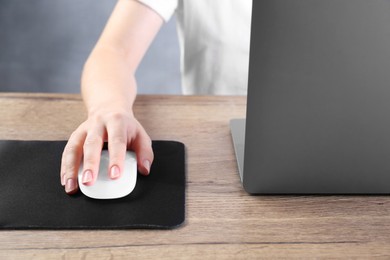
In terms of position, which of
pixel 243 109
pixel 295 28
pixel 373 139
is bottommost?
pixel 243 109

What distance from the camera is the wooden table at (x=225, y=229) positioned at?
645mm

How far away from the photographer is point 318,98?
2.24ft

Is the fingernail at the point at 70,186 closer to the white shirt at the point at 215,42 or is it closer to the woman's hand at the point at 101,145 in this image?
the woman's hand at the point at 101,145

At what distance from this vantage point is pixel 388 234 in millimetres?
683

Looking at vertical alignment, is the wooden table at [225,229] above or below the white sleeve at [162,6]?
below

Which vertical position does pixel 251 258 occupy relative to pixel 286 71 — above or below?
below

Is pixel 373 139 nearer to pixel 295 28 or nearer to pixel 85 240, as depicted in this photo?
pixel 295 28

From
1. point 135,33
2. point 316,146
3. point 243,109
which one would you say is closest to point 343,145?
point 316,146

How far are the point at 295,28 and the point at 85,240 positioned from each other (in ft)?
1.07

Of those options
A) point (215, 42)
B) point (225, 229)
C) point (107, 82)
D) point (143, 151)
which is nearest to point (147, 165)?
point (143, 151)

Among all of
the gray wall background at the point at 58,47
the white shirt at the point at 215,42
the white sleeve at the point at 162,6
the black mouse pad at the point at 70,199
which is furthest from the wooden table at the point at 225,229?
the gray wall background at the point at 58,47

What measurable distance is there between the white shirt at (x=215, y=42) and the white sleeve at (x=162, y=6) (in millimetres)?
88

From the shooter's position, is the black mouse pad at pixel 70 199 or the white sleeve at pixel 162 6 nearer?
the black mouse pad at pixel 70 199

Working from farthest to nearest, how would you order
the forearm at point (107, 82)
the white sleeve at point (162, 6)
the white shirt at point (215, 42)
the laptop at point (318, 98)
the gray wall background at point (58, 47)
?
the gray wall background at point (58, 47), the white shirt at point (215, 42), the white sleeve at point (162, 6), the forearm at point (107, 82), the laptop at point (318, 98)
